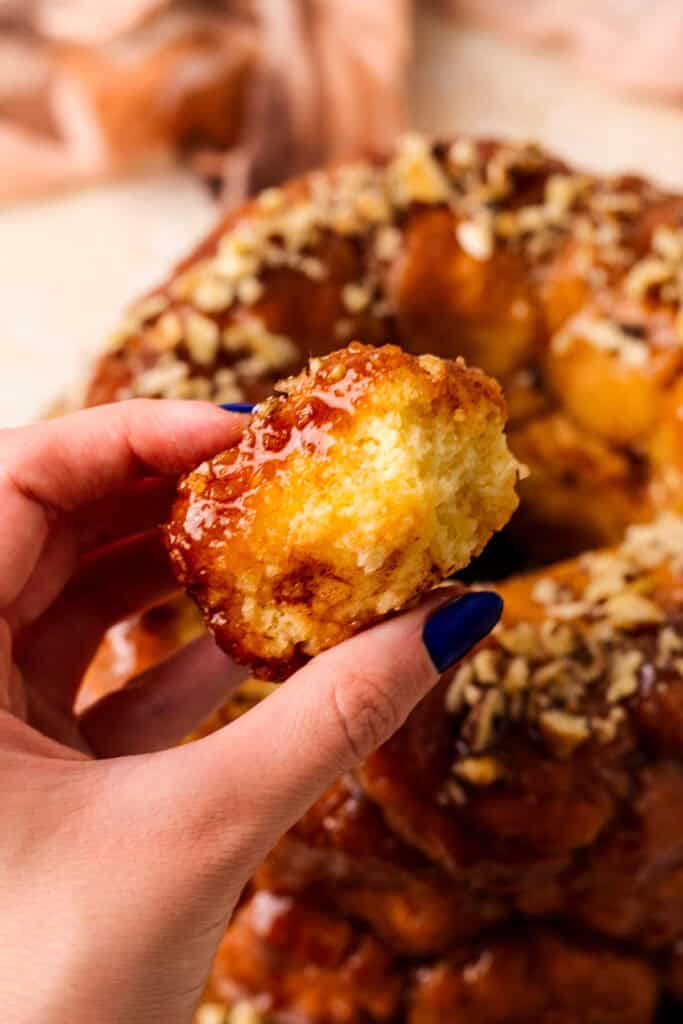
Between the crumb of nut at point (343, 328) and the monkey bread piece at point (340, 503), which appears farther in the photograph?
the crumb of nut at point (343, 328)

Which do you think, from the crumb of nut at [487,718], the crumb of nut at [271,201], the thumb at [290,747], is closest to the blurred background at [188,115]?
the crumb of nut at [271,201]

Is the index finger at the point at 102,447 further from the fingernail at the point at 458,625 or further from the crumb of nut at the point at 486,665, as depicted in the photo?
the crumb of nut at the point at 486,665

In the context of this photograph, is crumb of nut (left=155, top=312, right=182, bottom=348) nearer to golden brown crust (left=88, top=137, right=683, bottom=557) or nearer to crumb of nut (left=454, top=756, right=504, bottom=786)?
golden brown crust (left=88, top=137, right=683, bottom=557)

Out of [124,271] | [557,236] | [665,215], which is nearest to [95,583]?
[557,236]

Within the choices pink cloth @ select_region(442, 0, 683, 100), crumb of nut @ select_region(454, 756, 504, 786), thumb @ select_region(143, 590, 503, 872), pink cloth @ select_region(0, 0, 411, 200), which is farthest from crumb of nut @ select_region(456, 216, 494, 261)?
pink cloth @ select_region(442, 0, 683, 100)

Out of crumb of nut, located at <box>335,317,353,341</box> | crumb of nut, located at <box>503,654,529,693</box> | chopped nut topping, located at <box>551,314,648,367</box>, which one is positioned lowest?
crumb of nut, located at <box>503,654,529,693</box>

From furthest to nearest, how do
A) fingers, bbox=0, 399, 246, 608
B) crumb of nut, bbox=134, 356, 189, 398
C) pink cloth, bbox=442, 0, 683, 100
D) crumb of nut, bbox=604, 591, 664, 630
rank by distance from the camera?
pink cloth, bbox=442, 0, 683, 100
crumb of nut, bbox=134, 356, 189, 398
crumb of nut, bbox=604, 591, 664, 630
fingers, bbox=0, 399, 246, 608

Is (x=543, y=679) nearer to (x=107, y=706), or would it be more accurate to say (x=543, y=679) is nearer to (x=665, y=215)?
(x=107, y=706)
